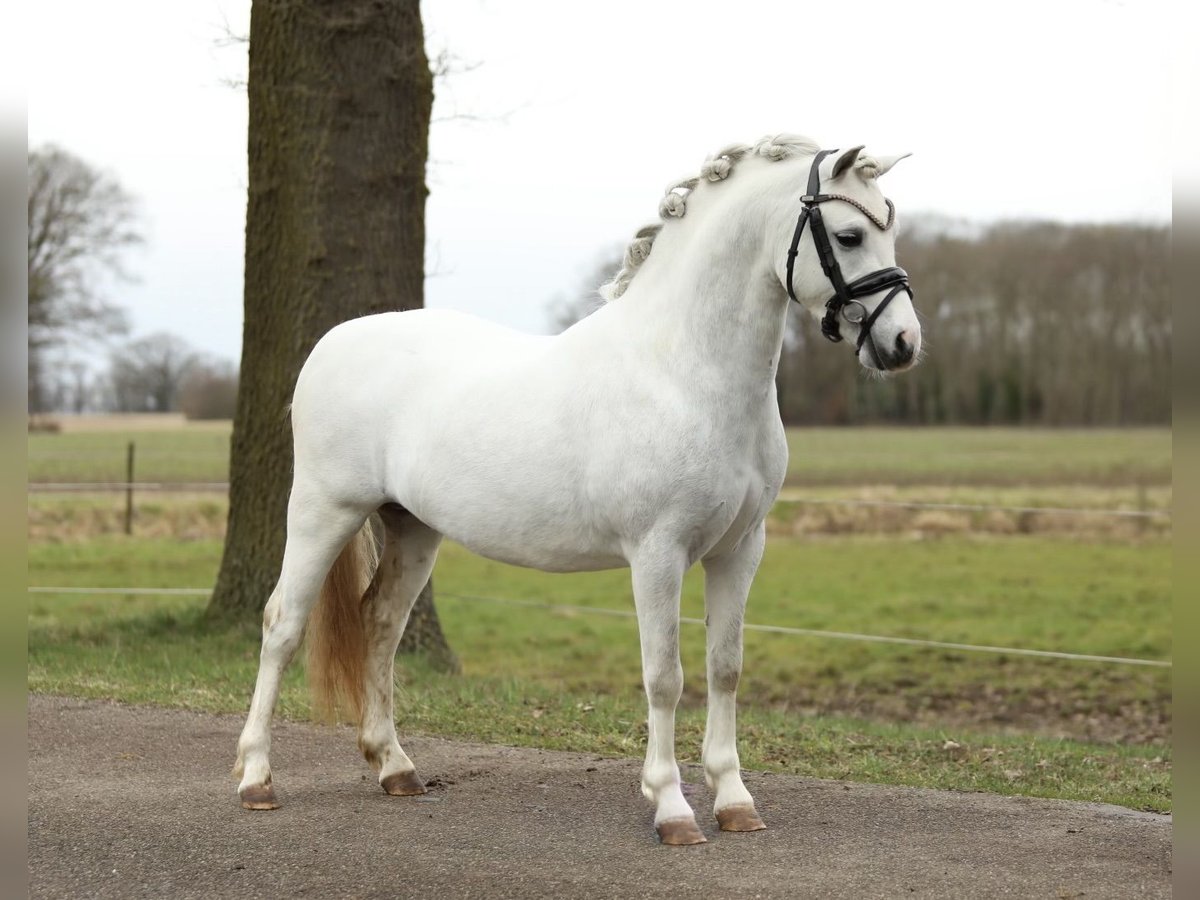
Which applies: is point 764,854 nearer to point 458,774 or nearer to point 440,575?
point 458,774

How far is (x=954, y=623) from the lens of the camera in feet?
48.2

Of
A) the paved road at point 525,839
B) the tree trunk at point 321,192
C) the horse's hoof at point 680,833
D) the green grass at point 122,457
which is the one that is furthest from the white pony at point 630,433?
the green grass at point 122,457

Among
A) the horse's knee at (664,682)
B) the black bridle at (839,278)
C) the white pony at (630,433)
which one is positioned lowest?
the horse's knee at (664,682)

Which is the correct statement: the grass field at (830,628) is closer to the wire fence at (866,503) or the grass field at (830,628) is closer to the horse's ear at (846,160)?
the wire fence at (866,503)

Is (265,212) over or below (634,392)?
over

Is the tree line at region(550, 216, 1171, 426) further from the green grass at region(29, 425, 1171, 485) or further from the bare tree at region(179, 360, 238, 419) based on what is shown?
the bare tree at region(179, 360, 238, 419)

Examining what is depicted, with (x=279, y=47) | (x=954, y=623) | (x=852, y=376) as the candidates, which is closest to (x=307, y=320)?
(x=279, y=47)

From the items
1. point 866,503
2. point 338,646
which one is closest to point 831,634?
point 866,503

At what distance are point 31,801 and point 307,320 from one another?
3862 millimetres

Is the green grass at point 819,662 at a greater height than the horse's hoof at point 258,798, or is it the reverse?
the horse's hoof at point 258,798

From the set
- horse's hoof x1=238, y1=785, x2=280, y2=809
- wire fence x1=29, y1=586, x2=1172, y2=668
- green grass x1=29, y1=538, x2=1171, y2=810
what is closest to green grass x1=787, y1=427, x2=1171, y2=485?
green grass x1=29, y1=538, x2=1171, y2=810

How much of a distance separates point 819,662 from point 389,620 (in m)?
7.73

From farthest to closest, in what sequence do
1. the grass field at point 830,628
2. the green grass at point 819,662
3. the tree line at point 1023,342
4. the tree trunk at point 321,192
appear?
the tree line at point 1023,342 < the tree trunk at point 321,192 < the grass field at point 830,628 < the green grass at point 819,662

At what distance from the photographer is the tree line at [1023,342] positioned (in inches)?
1385
